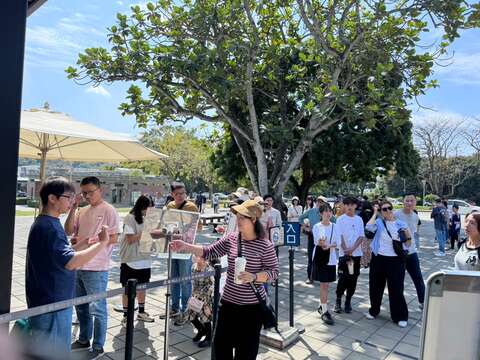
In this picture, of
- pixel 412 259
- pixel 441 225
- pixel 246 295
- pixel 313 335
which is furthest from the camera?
pixel 441 225

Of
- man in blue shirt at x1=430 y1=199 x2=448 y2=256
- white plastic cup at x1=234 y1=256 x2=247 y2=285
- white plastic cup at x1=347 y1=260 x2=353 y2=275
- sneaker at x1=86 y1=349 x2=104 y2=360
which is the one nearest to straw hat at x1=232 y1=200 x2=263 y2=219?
white plastic cup at x1=234 y1=256 x2=247 y2=285

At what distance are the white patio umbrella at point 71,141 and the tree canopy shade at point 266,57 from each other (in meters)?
4.68

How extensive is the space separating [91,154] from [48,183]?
5302 mm

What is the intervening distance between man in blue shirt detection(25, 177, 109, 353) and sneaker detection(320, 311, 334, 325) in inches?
150

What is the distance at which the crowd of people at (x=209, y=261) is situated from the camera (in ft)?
8.67

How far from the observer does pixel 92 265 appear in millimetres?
3941

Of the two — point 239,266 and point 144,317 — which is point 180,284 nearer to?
point 144,317

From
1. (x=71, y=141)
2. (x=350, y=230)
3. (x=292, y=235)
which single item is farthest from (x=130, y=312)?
(x=71, y=141)

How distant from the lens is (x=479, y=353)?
3.61 feet

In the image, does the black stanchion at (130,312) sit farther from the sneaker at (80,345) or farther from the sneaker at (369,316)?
the sneaker at (369,316)

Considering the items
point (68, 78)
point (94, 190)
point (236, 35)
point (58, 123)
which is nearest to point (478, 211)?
point (94, 190)

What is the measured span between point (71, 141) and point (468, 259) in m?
6.80

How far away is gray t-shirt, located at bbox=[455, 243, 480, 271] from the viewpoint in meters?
3.68

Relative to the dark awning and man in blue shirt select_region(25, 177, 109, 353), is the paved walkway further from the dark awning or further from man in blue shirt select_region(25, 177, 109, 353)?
the dark awning
